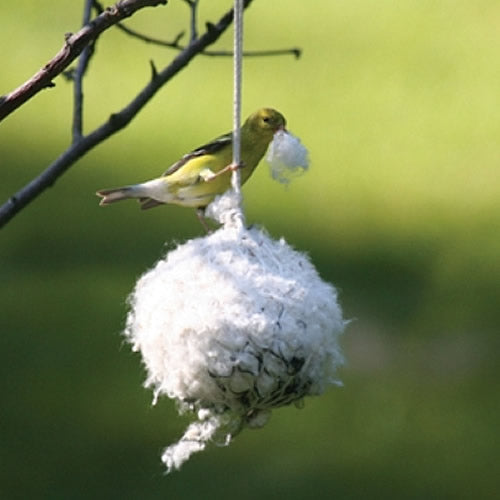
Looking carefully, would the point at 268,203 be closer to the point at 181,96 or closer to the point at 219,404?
the point at 181,96

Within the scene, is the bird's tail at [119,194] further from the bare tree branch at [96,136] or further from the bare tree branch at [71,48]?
the bare tree branch at [71,48]

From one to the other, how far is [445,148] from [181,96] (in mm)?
1540

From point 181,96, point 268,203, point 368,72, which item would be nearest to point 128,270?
point 268,203

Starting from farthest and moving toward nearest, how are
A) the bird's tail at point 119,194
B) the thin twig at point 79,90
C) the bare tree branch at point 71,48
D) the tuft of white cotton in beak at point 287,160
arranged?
the thin twig at point 79,90 → the bird's tail at point 119,194 → the tuft of white cotton in beak at point 287,160 → the bare tree branch at point 71,48

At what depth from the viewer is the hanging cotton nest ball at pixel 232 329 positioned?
2.22 m

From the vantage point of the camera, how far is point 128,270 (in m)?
5.65

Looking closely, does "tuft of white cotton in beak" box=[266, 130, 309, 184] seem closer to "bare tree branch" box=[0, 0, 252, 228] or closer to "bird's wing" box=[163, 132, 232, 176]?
"bird's wing" box=[163, 132, 232, 176]

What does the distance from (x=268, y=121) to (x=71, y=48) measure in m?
0.62

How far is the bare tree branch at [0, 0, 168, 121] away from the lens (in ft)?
7.22

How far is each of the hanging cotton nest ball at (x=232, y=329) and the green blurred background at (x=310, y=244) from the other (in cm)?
208

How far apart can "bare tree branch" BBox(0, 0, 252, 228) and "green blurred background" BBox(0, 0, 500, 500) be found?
1.78 m

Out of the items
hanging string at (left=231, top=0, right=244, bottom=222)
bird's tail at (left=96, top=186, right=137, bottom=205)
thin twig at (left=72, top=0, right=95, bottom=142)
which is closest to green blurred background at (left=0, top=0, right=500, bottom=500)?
thin twig at (left=72, top=0, right=95, bottom=142)

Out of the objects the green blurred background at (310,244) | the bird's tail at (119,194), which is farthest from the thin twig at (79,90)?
the green blurred background at (310,244)

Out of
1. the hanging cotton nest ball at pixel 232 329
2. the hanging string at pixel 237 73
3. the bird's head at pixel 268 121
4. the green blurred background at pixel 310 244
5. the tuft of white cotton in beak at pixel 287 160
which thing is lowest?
the green blurred background at pixel 310 244
